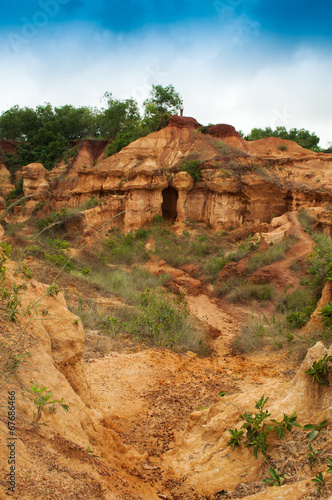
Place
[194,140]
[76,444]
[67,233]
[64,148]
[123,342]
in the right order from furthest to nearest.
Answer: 1. [64,148]
2. [194,140]
3. [67,233]
4. [123,342]
5. [76,444]

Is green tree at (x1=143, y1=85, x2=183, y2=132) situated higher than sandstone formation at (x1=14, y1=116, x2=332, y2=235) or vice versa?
green tree at (x1=143, y1=85, x2=183, y2=132)

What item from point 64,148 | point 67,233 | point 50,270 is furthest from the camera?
point 64,148


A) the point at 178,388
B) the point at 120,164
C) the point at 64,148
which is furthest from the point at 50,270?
the point at 64,148

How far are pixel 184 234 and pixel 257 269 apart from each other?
7331 mm

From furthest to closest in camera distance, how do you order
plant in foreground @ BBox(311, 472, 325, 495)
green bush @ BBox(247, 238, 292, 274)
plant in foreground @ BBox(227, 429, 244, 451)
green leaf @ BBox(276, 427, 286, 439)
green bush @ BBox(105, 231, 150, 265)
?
green bush @ BBox(105, 231, 150, 265)
green bush @ BBox(247, 238, 292, 274)
plant in foreground @ BBox(227, 429, 244, 451)
green leaf @ BBox(276, 427, 286, 439)
plant in foreground @ BBox(311, 472, 325, 495)

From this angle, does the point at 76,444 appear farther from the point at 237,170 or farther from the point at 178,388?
the point at 237,170

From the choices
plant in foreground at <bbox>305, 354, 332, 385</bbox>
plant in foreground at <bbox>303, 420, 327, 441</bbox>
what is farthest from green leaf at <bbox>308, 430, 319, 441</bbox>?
plant in foreground at <bbox>305, 354, 332, 385</bbox>

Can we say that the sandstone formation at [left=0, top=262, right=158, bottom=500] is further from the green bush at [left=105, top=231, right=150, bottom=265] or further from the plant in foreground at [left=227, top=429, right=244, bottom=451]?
the green bush at [left=105, top=231, right=150, bottom=265]

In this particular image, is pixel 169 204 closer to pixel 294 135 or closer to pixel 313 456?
pixel 294 135

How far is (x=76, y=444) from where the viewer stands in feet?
7.91

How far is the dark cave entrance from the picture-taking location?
74.1 feet

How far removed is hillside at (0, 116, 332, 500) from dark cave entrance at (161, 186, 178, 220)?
2268 mm

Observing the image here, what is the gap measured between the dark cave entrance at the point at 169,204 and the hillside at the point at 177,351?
2268mm

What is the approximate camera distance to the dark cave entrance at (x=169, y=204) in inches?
890
